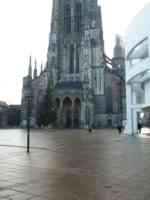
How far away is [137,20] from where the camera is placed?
1200 inches

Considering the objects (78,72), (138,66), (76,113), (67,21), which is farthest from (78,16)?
(138,66)

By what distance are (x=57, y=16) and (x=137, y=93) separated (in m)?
50.9

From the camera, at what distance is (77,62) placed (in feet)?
247

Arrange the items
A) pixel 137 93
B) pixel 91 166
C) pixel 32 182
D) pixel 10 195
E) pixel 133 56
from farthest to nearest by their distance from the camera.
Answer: pixel 137 93 → pixel 133 56 → pixel 91 166 → pixel 32 182 → pixel 10 195

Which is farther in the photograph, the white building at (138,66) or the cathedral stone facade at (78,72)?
the cathedral stone facade at (78,72)

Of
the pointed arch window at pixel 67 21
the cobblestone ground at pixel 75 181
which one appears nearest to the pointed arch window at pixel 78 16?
the pointed arch window at pixel 67 21

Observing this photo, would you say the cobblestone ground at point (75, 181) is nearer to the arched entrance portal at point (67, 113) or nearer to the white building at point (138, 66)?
the white building at point (138, 66)

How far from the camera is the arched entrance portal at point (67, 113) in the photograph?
73025mm

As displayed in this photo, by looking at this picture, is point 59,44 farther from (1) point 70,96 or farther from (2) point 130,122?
(2) point 130,122

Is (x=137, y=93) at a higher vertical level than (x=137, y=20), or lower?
lower

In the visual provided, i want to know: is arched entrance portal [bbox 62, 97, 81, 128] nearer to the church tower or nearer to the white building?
the church tower

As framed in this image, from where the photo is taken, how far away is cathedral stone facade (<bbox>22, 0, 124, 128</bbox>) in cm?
7075

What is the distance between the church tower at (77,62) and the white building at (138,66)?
1324 inches

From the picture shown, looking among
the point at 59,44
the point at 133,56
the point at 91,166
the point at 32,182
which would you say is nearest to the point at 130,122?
the point at 133,56
